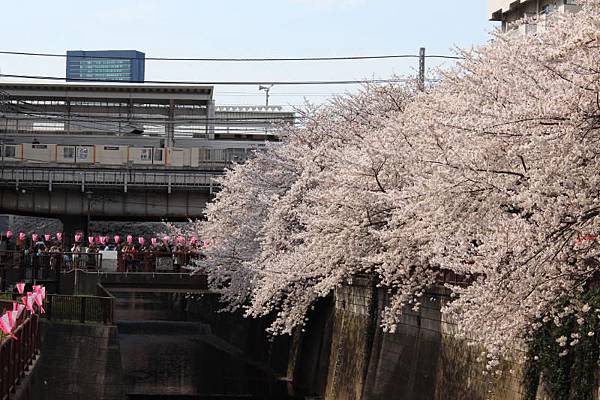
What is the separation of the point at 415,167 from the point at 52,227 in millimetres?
120468

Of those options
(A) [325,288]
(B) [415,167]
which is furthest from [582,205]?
(A) [325,288]

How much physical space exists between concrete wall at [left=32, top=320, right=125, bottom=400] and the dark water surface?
5.97 metres

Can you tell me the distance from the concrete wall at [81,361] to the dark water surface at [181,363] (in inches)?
235

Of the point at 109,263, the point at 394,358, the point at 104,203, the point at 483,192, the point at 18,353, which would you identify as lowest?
the point at 394,358

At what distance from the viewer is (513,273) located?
50.9 feet

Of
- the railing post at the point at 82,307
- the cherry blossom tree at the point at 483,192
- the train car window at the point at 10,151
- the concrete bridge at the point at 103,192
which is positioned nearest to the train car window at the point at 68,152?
the train car window at the point at 10,151

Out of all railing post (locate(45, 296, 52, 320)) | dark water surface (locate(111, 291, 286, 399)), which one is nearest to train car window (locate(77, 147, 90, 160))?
dark water surface (locate(111, 291, 286, 399))

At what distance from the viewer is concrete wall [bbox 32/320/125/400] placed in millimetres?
32906

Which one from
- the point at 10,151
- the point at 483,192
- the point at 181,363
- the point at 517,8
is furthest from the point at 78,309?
the point at 10,151

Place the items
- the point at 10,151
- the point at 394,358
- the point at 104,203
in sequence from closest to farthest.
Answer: the point at 394,358 → the point at 104,203 → the point at 10,151

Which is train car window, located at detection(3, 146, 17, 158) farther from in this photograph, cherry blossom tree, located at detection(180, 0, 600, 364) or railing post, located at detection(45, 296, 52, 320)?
cherry blossom tree, located at detection(180, 0, 600, 364)

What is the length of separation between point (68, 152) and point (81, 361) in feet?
140

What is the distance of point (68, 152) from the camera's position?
244 feet

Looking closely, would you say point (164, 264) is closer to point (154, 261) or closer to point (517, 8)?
point (154, 261)
